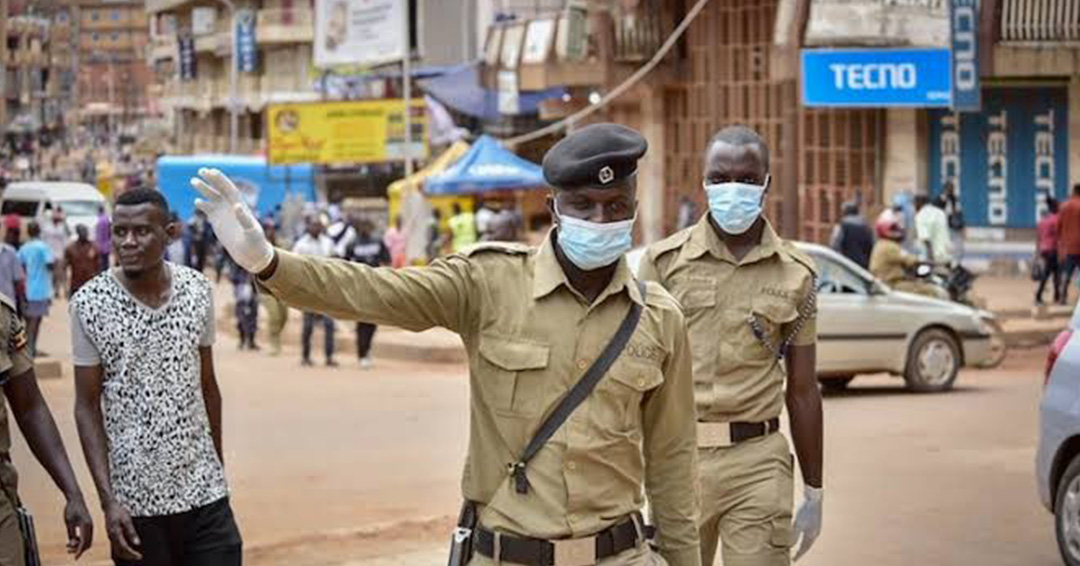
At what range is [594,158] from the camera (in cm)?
473

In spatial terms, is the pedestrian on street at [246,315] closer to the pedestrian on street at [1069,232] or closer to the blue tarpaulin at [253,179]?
the pedestrian on street at [1069,232]

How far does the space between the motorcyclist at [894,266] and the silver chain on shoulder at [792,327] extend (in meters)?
14.1

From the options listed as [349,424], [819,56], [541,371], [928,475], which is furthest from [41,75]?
[541,371]

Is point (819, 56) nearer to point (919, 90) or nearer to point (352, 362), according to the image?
point (919, 90)

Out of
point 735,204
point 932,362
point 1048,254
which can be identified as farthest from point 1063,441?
point 1048,254

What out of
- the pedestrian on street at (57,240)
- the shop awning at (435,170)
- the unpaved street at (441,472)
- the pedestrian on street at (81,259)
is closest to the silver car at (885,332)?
the unpaved street at (441,472)

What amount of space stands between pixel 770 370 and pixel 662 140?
3322 centimetres

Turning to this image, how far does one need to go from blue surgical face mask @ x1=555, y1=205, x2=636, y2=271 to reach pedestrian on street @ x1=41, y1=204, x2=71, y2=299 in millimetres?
32869

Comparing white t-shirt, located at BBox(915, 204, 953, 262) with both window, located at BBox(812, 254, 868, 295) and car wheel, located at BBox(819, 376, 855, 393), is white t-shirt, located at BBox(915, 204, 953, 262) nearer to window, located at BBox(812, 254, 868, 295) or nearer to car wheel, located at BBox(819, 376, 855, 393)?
car wheel, located at BBox(819, 376, 855, 393)

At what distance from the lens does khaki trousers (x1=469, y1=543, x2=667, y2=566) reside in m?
4.86

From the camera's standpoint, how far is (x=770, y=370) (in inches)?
266

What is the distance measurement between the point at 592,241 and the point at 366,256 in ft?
69.3

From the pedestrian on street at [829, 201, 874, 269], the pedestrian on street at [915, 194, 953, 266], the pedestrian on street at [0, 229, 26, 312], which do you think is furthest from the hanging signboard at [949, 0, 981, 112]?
the pedestrian on street at [0, 229, 26, 312]

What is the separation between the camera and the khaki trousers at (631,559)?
4.86 meters
